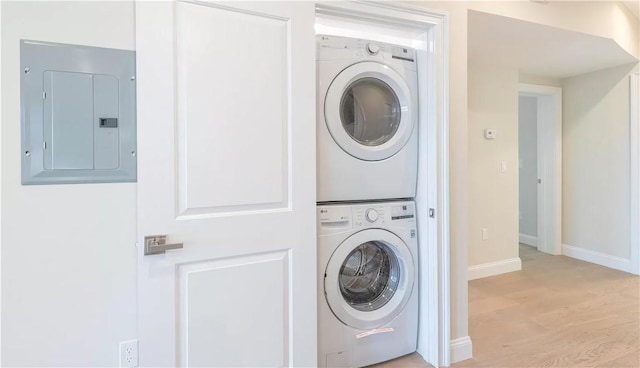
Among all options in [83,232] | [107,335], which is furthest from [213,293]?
[83,232]

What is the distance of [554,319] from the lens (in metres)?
2.37

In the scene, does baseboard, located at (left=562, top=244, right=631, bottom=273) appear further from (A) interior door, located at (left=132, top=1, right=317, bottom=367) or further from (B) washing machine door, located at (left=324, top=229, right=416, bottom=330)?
(A) interior door, located at (left=132, top=1, right=317, bottom=367)

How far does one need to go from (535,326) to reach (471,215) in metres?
1.19

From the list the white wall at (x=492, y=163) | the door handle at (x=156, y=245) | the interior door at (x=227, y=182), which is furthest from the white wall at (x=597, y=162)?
the door handle at (x=156, y=245)

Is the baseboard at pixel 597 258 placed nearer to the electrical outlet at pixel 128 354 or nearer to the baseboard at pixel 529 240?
the baseboard at pixel 529 240

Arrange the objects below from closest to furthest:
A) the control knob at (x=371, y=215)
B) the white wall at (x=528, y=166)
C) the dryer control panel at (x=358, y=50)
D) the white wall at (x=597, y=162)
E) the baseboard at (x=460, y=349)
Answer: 1. the dryer control panel at (x=358, y=50)
2. the control knob at (x=371, y=215)
3. the baseboard at (x=460, y=349)
4. the white wall at (x=597, y=162)
5. the white wall at (x=528, y=166)

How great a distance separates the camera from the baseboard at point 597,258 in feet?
11.2

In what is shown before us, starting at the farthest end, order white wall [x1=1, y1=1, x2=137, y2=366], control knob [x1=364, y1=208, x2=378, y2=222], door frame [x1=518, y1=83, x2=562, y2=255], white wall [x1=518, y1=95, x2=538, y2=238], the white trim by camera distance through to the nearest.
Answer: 1. white wall [x1=518, y1=95, x2=538, y2=238]
2. door frame [x1=518, y1=83, x2=562, y2=255]
3. the white trim
4. control knob [x1=364, y1=208, x2=378, y2=222]
5. white wall [x1=1, y1=1, x2=137, y2=366]

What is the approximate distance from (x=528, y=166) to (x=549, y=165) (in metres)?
0.51

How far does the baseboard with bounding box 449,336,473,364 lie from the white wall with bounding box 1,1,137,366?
1.62m

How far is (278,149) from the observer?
56.4 inches

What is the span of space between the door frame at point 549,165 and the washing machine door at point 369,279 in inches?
124

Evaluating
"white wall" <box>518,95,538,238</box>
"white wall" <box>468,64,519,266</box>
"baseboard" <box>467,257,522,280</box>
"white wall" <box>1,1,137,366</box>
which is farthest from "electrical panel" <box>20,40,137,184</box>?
"white wall" <box>518,95,538,238</box>

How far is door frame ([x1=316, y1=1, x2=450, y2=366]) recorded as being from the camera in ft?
5.72
